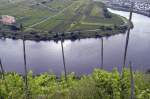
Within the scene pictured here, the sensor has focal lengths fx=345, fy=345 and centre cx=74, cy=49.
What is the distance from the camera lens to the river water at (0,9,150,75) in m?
61.8

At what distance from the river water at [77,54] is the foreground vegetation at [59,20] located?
4.08 m

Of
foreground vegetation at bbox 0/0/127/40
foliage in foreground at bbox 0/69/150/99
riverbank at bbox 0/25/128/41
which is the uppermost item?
foliage in foreground at bbox 0/69/150/99

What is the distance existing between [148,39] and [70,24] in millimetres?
23661

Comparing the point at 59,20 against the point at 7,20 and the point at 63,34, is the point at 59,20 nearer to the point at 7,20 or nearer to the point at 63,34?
the point at 63,34

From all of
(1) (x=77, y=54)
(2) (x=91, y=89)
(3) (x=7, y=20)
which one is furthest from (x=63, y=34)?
(2) (x=91, y=89)

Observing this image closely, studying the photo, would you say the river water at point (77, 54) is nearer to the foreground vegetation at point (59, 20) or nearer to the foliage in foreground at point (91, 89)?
the foreground vegetation at point (59, 20)

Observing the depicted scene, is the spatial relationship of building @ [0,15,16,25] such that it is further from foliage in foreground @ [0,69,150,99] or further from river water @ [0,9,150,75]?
foliage in foreground @ [0,69,150,99]

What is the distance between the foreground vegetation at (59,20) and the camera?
3442 inches

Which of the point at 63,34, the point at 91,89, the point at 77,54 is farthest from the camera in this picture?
the point at 63,34

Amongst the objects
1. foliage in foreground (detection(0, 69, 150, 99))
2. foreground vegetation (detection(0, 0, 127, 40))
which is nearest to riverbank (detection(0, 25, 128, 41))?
foreground vegetation (detection(0, 0, 127, 40))

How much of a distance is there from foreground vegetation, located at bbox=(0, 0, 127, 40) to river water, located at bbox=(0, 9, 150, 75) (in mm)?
4083

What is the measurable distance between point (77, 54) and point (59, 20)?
30.3m

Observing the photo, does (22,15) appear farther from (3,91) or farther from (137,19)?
(3,91)

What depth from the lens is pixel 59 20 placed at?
9812cm
